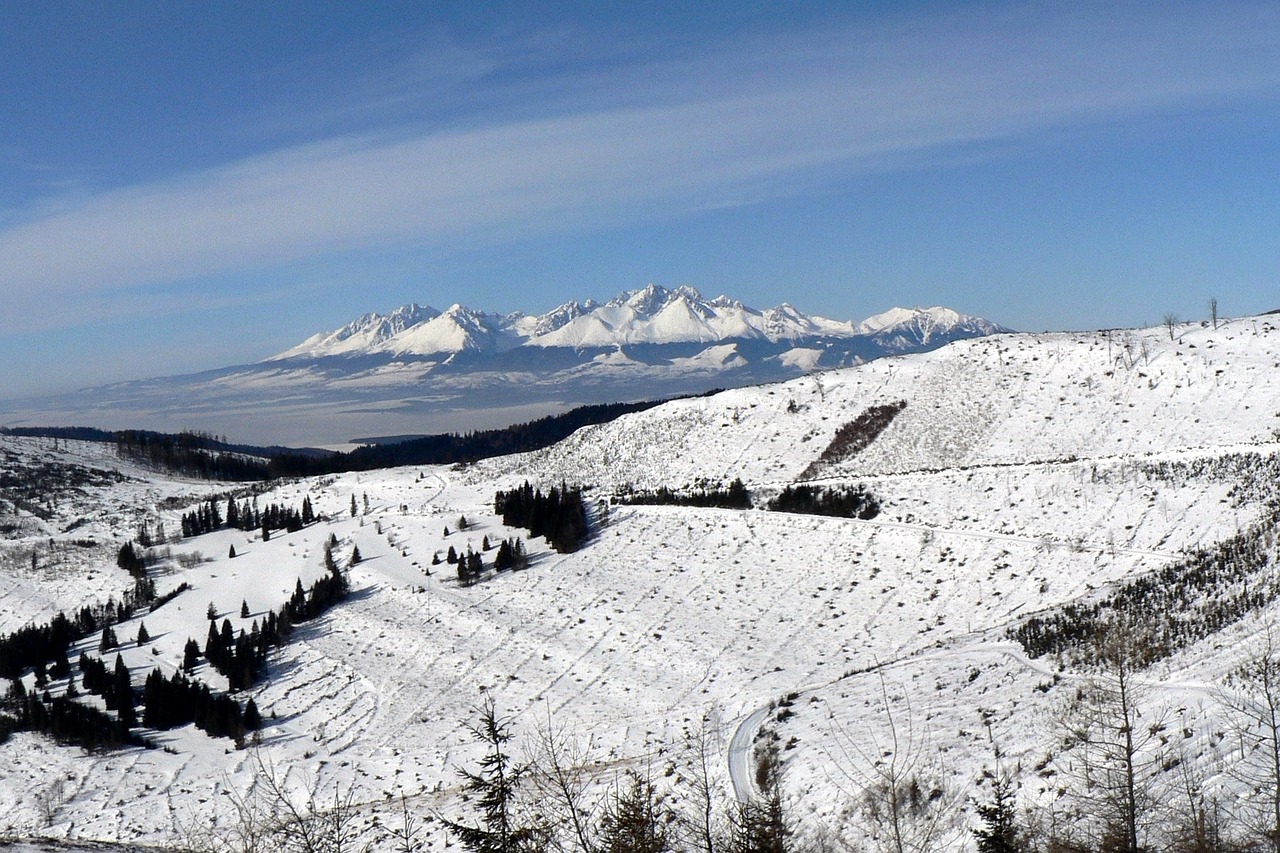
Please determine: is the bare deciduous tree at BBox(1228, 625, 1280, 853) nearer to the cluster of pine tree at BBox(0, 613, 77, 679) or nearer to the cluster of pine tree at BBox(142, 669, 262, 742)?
the cluster of pine tree at BBox(142, 669, 262, 742)

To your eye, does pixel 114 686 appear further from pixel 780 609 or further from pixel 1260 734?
pixel 1260 734

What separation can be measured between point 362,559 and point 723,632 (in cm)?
3058

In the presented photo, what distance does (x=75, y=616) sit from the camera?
6694 centimetres

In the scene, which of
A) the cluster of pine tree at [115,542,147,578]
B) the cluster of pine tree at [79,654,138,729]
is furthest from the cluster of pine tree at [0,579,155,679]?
the cluster of pine tree at [115,542,147,578]

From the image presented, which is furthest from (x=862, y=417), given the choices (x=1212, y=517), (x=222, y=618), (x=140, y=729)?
(x=140, y=729)

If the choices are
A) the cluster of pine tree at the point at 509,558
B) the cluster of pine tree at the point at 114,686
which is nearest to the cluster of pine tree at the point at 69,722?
the cluster of pine tree at the point at 114,686

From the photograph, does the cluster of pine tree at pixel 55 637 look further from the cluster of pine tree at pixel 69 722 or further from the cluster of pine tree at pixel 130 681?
the cluster of pine tree at pixel 69 722

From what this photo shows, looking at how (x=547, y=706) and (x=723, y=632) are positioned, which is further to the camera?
(x=723, y=632)

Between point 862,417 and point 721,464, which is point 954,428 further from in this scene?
point 721,464

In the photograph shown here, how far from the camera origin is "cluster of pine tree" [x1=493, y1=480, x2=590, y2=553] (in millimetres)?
59781

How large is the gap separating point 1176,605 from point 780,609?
60.5 ft

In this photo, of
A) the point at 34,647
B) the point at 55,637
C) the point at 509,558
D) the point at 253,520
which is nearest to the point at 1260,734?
the point at 509,558

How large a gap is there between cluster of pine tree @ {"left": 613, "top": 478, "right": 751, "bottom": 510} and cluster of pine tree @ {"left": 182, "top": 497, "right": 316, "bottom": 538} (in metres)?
31.9

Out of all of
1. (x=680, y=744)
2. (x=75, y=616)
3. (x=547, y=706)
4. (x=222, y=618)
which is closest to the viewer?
(x=680, y=744)
